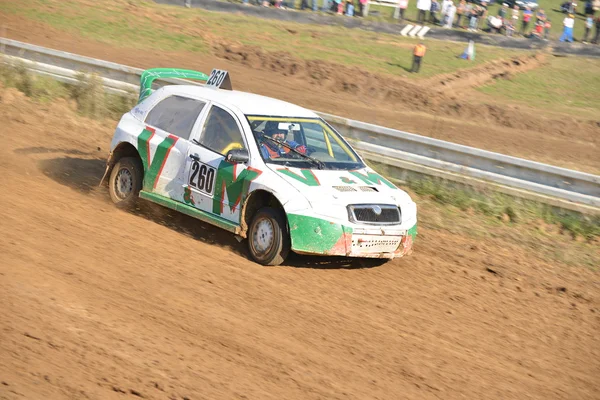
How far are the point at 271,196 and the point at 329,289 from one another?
3.99 feet

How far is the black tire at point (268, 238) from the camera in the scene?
7828 millimetres

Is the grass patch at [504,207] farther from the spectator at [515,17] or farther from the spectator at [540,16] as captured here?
the spectator at [515,17]

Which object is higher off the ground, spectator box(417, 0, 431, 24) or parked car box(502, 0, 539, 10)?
parked car box(502, 0, 539, 10)

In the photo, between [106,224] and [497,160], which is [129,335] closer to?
[106,224]

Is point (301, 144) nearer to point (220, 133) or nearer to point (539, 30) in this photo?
point (220, 133)

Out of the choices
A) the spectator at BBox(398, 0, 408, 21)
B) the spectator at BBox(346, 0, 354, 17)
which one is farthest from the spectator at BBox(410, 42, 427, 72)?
the spectator at BBox(398, 0, 408, 21)

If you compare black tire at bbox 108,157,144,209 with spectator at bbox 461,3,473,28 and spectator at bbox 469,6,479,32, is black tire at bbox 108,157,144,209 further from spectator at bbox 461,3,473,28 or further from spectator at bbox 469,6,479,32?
spectator at bbox 461,3,473,28

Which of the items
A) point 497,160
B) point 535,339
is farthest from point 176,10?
point 535,339

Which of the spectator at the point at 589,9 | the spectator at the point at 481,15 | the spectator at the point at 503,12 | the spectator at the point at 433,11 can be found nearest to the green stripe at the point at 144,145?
the spectator at the point at 433,11

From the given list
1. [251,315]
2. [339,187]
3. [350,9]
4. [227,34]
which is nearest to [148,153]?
[339,187]

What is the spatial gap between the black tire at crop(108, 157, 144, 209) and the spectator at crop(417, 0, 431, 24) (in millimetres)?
29276

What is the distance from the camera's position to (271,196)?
819 cm

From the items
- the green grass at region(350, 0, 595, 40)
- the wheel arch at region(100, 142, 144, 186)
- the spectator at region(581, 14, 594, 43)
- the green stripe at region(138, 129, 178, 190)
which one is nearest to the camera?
the green stripe at region(138, 129, 178, 190)

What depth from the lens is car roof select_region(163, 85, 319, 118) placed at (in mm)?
8859
